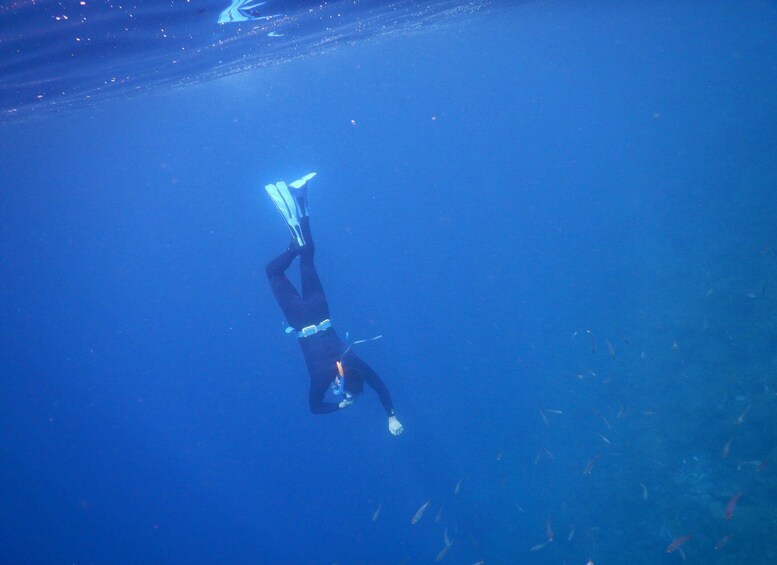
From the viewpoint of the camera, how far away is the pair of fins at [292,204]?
9.41 m

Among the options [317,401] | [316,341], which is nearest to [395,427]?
[317,401]

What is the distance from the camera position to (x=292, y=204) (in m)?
9.53

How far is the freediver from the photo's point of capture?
278 inches

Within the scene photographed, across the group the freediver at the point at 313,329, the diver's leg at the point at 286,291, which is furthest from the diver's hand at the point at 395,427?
the diver's leg at the point at 286,291

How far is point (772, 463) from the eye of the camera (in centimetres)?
1000

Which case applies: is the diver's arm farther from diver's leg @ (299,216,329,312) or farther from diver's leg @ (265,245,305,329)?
diver's leg @ (299,216,329,312)

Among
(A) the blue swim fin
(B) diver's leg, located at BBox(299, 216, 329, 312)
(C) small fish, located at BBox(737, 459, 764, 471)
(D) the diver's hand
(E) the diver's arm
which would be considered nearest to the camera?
(D) the diver's hand

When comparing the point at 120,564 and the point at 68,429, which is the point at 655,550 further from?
the point at 68,429

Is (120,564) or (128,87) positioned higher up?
(128,87)

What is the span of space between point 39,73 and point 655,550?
59.9 feet

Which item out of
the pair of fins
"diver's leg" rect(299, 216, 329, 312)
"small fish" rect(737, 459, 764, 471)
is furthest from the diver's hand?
"small fish" rect(737, 459, 764, 471)

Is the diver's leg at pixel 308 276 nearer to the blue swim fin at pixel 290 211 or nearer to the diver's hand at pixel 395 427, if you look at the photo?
the blue swim fin at pixel 290 211

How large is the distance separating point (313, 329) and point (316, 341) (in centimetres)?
31

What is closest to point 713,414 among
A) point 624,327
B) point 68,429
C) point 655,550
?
point 655,550
